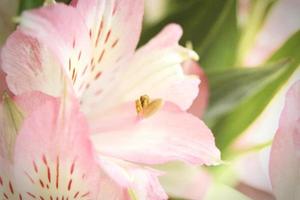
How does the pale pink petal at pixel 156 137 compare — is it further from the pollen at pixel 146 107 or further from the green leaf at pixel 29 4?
the green leaf at pixel 29 4

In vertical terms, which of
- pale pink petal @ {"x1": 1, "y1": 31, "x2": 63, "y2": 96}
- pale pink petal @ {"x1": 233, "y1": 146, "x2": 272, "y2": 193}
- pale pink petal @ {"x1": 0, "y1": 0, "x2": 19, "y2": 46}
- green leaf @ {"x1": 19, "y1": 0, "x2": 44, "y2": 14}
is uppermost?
green leaf @ {"x1": 19, "y1": 0, "x2": 44, "y2": 14}

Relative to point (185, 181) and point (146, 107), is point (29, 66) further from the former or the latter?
point (185, 181)

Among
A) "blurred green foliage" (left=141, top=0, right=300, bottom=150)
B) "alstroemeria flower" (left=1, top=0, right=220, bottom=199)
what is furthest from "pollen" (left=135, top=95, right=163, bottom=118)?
"blurred green foliage" (left=141, top=0, right=300, bottom=150)

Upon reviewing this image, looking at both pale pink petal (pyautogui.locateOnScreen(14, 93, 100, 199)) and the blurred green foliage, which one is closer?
pale pink petal (pyautogui.locateOnScreen(14, 93, 100, 199))

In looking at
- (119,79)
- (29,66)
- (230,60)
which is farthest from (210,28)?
(29,66)

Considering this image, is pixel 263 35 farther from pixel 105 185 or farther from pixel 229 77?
pixel 105 185

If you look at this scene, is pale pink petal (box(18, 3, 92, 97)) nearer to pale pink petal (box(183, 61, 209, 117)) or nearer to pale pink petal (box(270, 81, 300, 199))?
pale pink petal (box(183, 61, 209, 117))

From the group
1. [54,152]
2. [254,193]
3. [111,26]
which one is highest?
[111,26]
